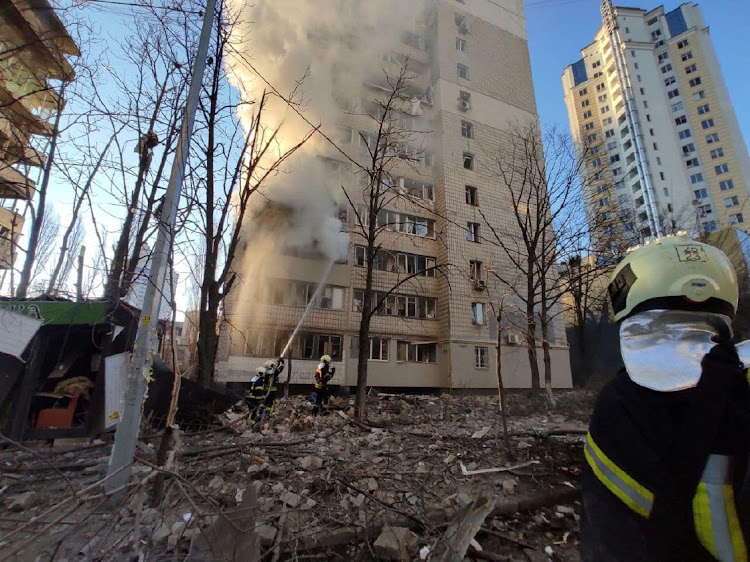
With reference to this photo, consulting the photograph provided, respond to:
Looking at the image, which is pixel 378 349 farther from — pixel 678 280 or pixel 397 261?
pixel 678 280

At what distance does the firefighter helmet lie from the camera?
120 centimetres

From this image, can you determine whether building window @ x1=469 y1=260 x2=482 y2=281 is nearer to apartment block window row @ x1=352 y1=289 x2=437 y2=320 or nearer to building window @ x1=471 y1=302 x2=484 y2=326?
building window @ x1=471 y1=302 x2=484 y2=326

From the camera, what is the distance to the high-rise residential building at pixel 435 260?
18141mm

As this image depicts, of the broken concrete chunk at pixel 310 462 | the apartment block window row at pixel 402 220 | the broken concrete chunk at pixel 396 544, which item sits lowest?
the broken concrete chunk at pixel 396 544

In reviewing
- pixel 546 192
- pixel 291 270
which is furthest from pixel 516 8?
pixel 291 270

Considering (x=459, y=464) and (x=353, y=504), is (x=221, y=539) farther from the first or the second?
(x=459, y=464)

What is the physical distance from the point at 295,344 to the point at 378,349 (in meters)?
4.39

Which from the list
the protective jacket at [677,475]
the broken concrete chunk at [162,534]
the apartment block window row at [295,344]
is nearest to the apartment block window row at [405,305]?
the apartment block window row at [295,344]

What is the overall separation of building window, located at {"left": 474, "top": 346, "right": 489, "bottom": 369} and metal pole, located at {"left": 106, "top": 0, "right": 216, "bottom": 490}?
17.9 m

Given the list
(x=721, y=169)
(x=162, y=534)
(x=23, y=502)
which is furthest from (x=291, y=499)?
(x=721, y=169)

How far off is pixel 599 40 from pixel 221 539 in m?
86.0

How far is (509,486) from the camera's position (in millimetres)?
5133

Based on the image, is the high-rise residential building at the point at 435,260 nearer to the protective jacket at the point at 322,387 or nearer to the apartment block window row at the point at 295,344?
the apartment block window row at the point at 295,344

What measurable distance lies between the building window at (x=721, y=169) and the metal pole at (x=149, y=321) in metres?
66.7
